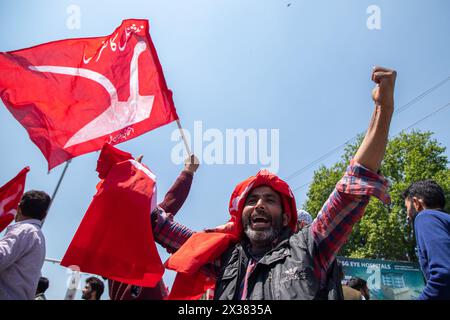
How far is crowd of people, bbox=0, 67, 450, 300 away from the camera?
5.84 feet

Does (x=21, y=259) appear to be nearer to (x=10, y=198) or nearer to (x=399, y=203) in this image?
(x=10, y=198)

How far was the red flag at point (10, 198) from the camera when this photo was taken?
3.37 meters

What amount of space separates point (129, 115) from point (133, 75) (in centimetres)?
56

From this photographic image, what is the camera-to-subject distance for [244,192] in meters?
2.35

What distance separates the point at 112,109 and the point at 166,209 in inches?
67.2

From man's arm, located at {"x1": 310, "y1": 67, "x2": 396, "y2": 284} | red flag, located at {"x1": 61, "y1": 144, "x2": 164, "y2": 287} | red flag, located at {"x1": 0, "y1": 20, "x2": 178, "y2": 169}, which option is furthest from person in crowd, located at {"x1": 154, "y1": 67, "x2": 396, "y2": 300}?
red flag, located at {"x1": 0, "y1": 20, "x2": 178, "y2": 169}

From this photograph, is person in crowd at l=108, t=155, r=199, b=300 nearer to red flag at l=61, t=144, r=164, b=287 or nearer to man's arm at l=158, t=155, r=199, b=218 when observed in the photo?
man's arm at l=158, t=155, r=199, b=218

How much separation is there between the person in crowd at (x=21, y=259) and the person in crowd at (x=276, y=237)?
118cm

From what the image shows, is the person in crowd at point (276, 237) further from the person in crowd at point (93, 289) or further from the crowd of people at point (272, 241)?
the person in crowd at point (93, 289)

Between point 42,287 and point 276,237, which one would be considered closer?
point 276,237

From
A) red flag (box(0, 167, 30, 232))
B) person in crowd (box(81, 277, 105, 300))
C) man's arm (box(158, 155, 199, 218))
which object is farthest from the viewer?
person in crowd (box(81, 277, 105, 300))

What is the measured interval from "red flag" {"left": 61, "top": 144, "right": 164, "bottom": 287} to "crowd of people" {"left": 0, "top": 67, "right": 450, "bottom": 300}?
16 centimetres

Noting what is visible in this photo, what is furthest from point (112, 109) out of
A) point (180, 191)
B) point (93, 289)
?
point (93, 289)

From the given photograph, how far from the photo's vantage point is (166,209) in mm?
3145
